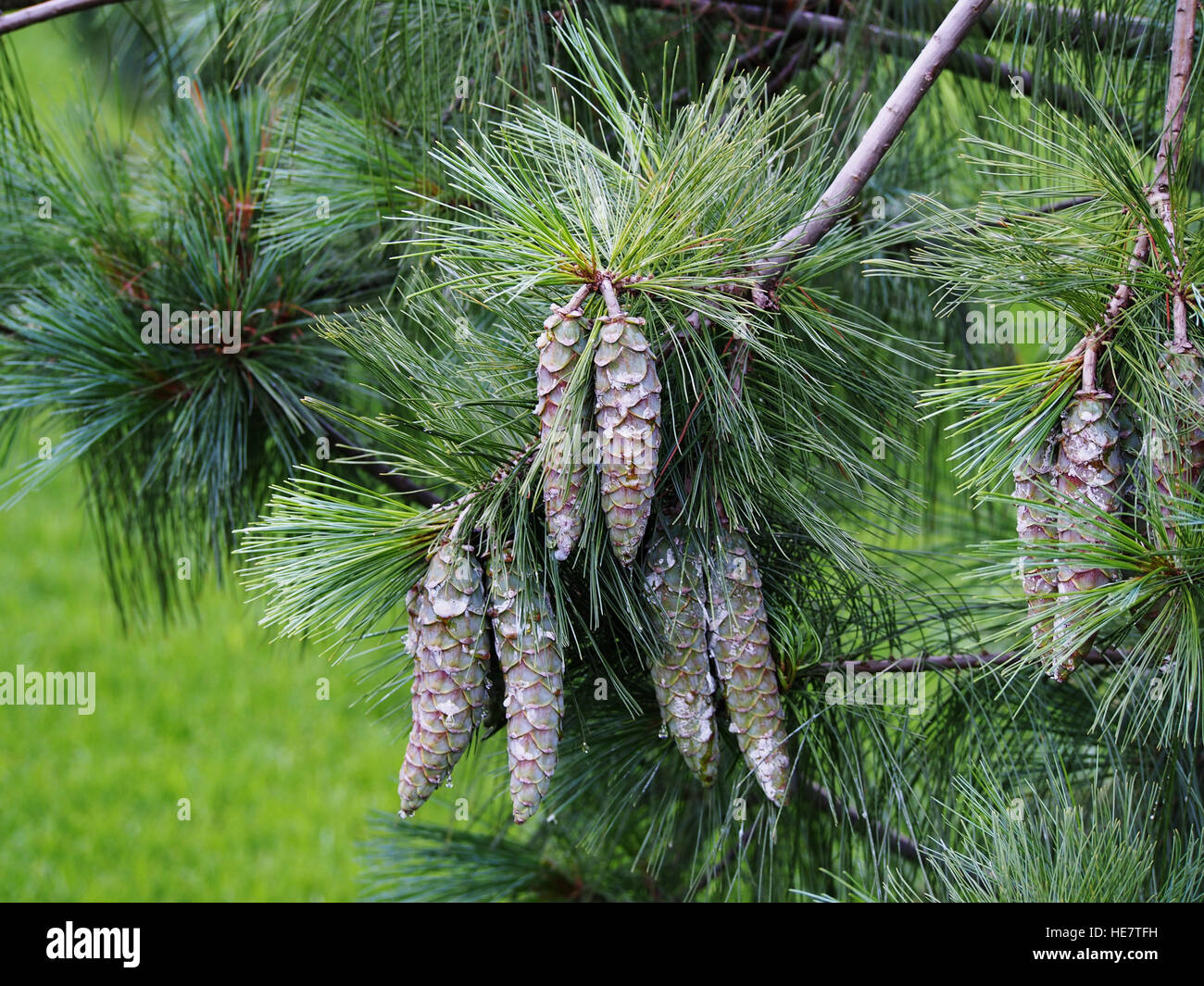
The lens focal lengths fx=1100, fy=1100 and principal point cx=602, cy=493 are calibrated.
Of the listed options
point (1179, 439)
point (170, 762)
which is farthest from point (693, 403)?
point (170, 762)

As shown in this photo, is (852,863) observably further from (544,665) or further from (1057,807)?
(544,665)

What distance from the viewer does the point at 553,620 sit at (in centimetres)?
48

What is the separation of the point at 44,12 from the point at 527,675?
1.49 ft

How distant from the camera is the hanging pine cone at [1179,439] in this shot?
0.44 meters

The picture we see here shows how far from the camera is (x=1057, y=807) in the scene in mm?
611

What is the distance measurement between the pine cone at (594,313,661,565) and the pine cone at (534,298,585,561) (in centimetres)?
1

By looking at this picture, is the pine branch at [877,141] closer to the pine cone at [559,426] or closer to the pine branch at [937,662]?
the pine cone at [559,426]

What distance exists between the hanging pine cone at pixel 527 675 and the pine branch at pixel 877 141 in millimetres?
175

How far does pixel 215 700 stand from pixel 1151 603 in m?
→ 2.22

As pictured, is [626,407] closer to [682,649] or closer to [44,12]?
[682,649]

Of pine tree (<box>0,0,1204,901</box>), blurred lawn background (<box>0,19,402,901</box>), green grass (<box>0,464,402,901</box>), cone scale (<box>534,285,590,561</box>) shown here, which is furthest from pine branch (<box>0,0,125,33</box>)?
green grass (<box>0,464,402,901</box>)

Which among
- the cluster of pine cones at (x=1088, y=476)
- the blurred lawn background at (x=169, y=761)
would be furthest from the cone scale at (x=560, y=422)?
the blurred lawn background at (x=169, y=761)

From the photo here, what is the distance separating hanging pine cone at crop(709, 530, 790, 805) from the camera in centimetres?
51

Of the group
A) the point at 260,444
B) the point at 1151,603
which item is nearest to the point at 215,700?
the point at 260,444
